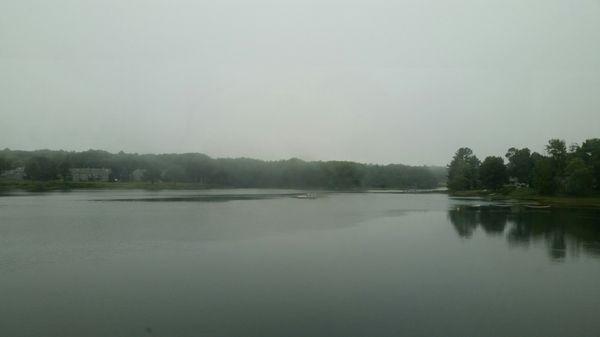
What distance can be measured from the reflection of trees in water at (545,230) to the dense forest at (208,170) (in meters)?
75.8

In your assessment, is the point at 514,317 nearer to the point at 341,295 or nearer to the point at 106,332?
the point at 341,295

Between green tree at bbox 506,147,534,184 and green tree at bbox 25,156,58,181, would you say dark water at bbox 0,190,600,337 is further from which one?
green tree at bbox 25,156,58,181

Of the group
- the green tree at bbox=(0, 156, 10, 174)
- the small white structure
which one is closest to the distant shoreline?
the small white structure

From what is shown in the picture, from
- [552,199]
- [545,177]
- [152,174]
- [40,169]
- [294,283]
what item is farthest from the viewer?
[152,174]

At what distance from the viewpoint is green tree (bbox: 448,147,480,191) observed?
84.1m

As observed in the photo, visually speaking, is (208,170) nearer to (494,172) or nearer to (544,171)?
(494,172)

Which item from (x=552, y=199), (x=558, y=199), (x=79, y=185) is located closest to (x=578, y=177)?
(x=558, y=199)

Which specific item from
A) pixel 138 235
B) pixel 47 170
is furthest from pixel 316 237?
pixel 47 170

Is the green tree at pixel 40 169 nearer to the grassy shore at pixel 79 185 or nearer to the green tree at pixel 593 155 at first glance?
the grassy shore at pixel 79 185

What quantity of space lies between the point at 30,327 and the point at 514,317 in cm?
1116

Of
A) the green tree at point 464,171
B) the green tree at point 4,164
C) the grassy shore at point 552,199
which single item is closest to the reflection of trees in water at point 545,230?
the grassy shore at point 552,199

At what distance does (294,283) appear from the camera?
1327 centimetres

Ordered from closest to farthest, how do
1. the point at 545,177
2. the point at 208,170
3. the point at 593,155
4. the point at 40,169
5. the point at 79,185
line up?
1. the point at 593,155
2. the point at 545,177
3. the point at 40,169
4. the point at 79,185
5. the point at 208,170

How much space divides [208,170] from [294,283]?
91192 millimetres
